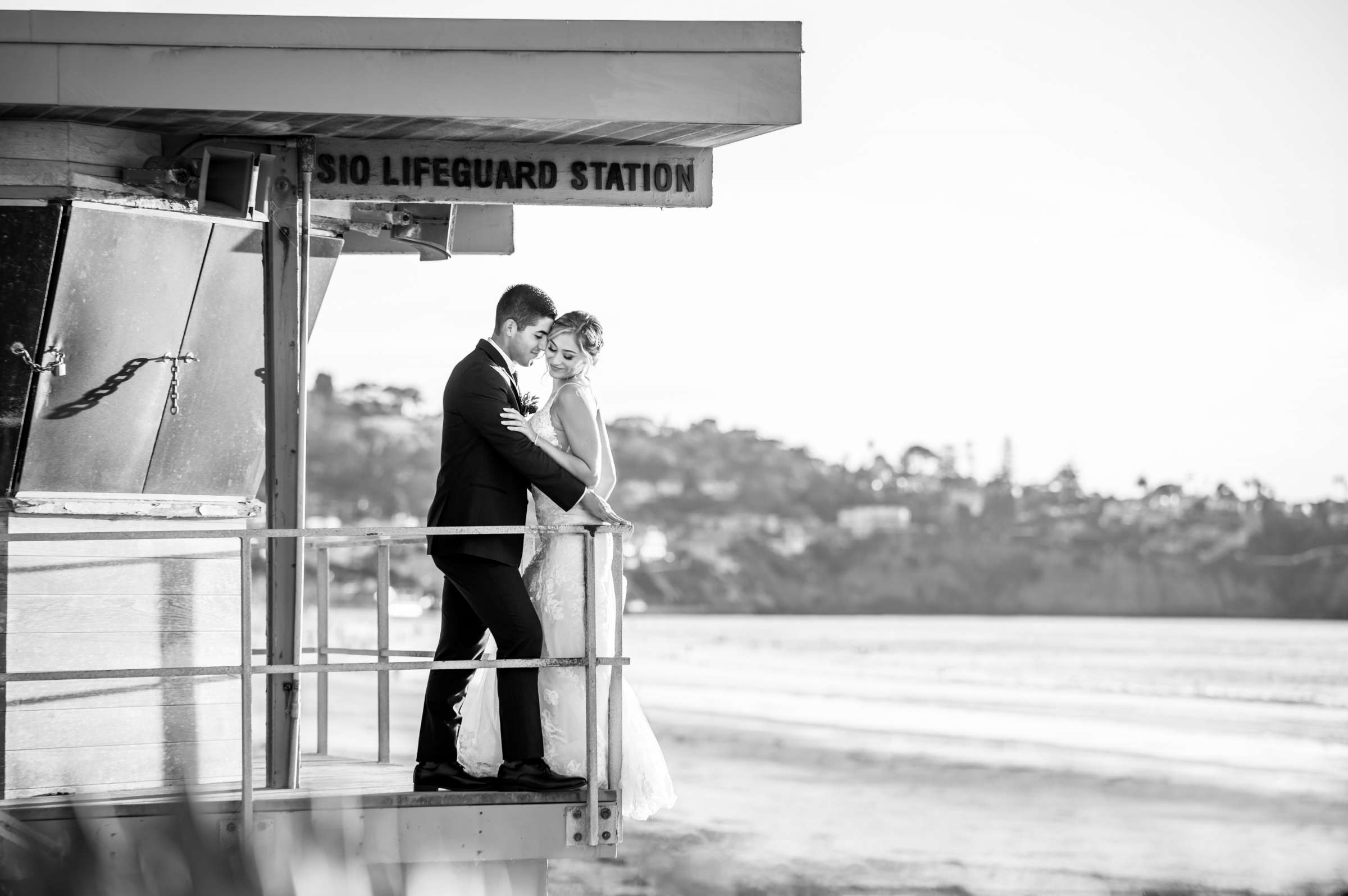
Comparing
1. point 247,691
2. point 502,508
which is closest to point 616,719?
point 502,508

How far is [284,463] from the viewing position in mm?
7656

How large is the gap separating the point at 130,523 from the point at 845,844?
2177cm

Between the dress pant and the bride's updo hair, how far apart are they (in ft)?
3.25

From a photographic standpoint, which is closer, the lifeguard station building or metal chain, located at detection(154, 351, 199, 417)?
the lifeguard station building

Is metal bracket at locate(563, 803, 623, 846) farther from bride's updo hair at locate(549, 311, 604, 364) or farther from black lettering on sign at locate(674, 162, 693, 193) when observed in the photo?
black lettering on sign at locate(674, 162, 693, 193)

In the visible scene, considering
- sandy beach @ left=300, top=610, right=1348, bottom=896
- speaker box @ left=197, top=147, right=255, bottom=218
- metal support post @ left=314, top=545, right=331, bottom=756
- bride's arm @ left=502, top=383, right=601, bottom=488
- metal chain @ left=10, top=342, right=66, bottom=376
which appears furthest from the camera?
sandy beach @ left=300, top=610, right=1348, bottom=896

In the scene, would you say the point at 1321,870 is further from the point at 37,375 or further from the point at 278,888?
A: the point at 278,888

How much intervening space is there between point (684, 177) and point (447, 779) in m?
3.26

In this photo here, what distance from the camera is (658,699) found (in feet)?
185

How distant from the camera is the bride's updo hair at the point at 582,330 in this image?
683cm

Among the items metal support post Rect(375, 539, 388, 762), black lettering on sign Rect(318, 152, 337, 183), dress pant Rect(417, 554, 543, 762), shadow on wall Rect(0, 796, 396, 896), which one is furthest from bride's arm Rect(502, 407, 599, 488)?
shadow on wall Rect(0, 796, 396, 896)

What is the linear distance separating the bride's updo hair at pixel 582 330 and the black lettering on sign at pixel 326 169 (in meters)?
1.82

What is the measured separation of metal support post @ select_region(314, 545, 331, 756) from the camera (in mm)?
9078

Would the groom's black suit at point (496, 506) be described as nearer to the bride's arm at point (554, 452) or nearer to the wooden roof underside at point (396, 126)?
the bride's arm at point (554, 452)
